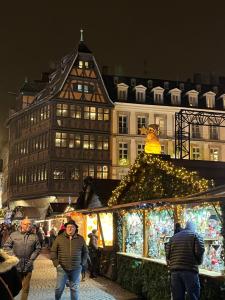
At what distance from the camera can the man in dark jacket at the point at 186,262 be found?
24.6 feet

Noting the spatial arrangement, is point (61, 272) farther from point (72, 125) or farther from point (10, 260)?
point (72, 125)

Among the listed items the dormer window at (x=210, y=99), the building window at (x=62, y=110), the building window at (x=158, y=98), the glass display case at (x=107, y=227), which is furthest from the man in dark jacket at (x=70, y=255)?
the dormer window at (x=210, y=99)

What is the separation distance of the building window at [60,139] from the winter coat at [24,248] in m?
32.6

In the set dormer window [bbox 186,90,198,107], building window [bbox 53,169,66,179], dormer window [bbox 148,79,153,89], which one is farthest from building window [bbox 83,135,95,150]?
dormer window [bbox 186,90,198,107]

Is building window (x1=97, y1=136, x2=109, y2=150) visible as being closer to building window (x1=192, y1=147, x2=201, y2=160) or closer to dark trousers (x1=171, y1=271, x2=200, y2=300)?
building window (x1=192, y1=147, x2=201, y2=160)


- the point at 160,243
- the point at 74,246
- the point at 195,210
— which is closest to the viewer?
the point at 74,246

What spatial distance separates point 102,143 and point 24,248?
111 feet

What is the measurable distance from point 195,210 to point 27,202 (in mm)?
36647

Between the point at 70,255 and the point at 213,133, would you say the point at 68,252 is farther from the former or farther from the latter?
the point at 213,133

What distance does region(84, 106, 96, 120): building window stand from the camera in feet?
138

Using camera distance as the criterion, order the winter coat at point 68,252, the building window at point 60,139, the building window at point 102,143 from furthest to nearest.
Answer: the building window at point 102,143, the building window at point 60,139, the winter coat at point 68,252

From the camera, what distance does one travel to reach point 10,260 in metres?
3.80

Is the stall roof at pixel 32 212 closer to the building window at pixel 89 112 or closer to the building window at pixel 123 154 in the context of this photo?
the building window at pixel 123 154

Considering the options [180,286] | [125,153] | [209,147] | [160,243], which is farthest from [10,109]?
[180,286]
